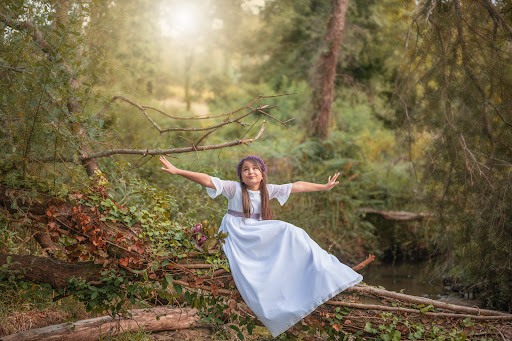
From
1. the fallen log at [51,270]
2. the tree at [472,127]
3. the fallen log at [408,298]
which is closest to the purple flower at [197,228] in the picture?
the fallen log at [51,270]

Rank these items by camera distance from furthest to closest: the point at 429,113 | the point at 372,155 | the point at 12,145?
the point at 372,155
the point at 429,113
the point at 12,145

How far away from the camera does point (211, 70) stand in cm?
2181

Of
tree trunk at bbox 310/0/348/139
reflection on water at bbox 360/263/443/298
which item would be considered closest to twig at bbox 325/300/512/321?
reflection on water at bbox 360/263/443/298

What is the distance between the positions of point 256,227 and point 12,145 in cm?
220

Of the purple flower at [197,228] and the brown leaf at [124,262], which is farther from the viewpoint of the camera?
the purple flower at [197,228]

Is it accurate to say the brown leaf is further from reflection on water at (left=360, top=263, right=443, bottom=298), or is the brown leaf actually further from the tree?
reflection on water at (left=360, top=263, right=443, bottom=298)

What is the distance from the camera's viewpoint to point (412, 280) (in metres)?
8.85

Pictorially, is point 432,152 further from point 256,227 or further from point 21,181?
point 21,181

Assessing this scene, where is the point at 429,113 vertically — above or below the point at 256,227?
above

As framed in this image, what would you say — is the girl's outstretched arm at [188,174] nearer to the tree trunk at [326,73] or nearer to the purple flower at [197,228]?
the purple flower at [197,228]

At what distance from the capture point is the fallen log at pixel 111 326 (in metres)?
4.40

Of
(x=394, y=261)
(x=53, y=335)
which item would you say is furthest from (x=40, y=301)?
(x=394, y=261)

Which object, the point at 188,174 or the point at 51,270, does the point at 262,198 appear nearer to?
the point at 188,174

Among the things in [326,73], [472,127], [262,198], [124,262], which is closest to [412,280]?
[472,127]
